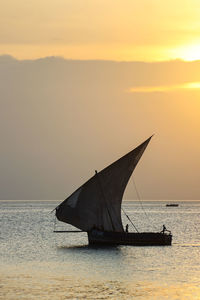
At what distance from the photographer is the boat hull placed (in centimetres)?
6656

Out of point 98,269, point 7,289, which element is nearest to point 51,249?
point 98,269

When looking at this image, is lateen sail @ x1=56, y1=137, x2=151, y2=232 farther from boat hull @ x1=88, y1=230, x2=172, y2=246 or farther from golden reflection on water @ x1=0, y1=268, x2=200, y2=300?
golden reflection on water @ x1=0, y1=268, x2=200, y2=300

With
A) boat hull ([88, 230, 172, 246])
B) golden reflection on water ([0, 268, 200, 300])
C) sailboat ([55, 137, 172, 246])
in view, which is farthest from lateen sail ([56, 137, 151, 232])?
golden reflection on water ([0, 268, 200, 300])

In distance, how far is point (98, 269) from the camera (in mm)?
53625

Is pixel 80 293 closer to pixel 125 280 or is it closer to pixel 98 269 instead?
pixel 125 280

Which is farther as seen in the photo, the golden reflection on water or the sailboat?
the sailboat

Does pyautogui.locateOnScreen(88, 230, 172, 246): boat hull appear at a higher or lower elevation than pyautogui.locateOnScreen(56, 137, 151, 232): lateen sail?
lower

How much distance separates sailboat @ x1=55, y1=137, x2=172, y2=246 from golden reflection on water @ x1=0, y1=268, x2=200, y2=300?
16.6 metres

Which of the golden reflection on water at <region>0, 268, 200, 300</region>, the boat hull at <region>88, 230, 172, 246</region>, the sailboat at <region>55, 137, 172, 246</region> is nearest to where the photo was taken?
the golden reflection on water at <region>0, 268, 200, 300</region>

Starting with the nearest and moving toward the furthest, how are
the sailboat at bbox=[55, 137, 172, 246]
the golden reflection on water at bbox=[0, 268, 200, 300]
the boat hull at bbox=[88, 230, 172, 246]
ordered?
the golden reflection on water at bbox=[0, 268, 200, 300] → the sailboat at bbox=[55, 137, 172, 246] → the boat hull at bbox=[88, 230, 172, 246]

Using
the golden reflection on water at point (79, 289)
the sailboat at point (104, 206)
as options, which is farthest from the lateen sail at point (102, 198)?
the golden reflection on water at point (79, 289)

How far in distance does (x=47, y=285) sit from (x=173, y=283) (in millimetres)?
7351

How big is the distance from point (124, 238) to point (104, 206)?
3.05m

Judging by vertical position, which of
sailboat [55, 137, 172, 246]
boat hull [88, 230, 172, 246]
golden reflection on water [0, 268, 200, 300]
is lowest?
golden reflection on water [0, 268, 200, 300]
